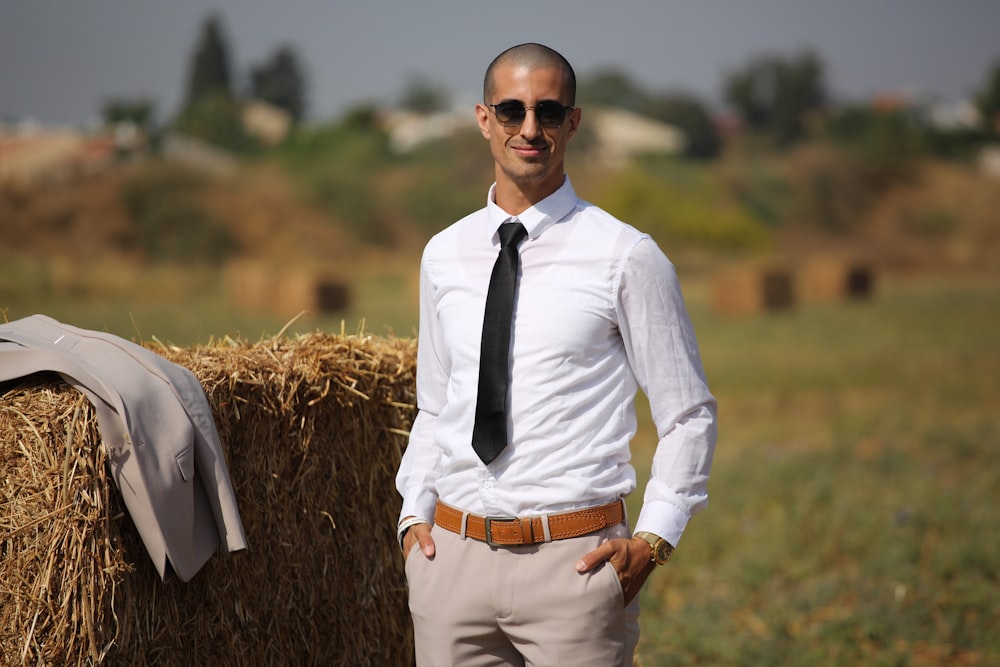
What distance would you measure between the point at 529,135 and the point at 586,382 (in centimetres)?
60

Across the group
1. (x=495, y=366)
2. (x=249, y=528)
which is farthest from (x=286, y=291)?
(x=495, y=366)

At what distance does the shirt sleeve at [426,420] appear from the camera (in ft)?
9.43

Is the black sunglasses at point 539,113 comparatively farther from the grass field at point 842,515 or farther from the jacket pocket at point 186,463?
the grass field at point 842,515

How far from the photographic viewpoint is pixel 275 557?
12.1 feet

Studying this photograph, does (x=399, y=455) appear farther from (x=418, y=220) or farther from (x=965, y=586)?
(x=418, y=220)

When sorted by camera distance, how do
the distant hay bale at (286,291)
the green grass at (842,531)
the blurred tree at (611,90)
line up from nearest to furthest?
the green grass at (842,531)
the distant hay bale at (286,291)
the blurred tree at (611,90)

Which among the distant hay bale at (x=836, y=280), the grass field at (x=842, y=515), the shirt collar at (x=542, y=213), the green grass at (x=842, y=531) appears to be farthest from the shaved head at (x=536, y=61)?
the distant hay bale at (x=836, y=280)

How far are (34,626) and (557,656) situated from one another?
54.4 inches

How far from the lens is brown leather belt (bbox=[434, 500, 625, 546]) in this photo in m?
2.57

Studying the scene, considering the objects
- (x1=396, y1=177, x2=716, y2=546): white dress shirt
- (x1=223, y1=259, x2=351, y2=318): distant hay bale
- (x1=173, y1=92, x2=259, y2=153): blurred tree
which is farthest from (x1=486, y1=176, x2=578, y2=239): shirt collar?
(x1=173, y1=92, x2=259, y2=153): blurred tree

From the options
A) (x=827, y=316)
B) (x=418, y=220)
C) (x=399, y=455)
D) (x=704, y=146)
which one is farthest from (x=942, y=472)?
(x=704, y=146)

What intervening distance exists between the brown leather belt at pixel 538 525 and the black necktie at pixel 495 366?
0.51 ft

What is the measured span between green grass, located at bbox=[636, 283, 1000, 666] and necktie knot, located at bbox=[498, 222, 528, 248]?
315 centimetres

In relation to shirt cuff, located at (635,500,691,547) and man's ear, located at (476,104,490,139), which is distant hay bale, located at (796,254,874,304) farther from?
shirt cuff, located at (635,500,691,547)
